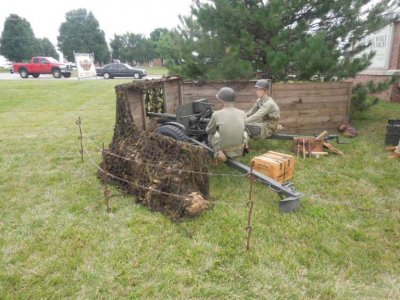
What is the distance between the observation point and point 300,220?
3607 mm

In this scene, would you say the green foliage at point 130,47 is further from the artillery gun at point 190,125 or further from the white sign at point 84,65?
the artillery gun at point 190,125

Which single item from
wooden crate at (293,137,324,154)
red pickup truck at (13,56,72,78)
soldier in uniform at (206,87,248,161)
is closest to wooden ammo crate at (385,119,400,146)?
wooden crate at (293,137,324,154)

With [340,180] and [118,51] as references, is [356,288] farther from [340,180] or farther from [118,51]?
[118,51]

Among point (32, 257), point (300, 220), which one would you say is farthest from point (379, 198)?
point (32, 257)

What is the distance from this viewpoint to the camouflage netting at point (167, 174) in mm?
3678

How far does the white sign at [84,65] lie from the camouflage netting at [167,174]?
22053 millimetres

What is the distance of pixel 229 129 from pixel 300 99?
374cm

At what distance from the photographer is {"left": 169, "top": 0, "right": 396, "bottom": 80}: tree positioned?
270 inches

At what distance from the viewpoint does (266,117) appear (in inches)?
214

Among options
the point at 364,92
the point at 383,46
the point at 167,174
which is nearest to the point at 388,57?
the point at 383,46

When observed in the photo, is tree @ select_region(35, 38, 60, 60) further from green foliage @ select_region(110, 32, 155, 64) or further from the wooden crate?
the wooden crate

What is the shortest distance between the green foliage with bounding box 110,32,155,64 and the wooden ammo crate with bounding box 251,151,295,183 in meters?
64.5

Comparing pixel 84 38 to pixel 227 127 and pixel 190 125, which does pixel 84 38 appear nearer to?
pixel 190 125

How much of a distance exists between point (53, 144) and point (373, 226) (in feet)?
21.3
